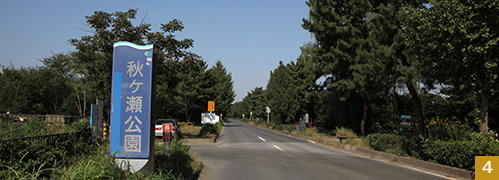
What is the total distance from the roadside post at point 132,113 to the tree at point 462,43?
8.84 metres

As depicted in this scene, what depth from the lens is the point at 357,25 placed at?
27453 millimetres

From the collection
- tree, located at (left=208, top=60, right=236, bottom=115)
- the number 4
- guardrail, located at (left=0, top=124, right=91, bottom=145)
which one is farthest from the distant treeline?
the number 4

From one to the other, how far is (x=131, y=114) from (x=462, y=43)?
953 centimetres

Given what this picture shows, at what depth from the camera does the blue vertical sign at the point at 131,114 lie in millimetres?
5961

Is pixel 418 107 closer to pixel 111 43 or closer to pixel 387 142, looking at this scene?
pixel 387 142

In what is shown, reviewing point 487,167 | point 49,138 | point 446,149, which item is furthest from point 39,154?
point 446,149

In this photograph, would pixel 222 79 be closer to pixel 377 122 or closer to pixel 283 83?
pixel 283 83

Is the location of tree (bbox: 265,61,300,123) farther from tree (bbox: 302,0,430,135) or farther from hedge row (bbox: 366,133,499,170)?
hedge row (bbox: 366,133,499,170)

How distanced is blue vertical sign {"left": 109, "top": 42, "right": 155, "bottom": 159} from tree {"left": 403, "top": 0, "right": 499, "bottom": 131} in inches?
350

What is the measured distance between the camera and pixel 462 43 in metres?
9.70

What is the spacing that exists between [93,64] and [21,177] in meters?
14.1

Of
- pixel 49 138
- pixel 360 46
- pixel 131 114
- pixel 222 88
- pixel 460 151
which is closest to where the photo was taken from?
pixel 131 114

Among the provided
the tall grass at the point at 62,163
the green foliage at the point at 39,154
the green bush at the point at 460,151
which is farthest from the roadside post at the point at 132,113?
the green bush at the point at 460,151

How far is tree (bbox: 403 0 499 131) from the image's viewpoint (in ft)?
30.3
